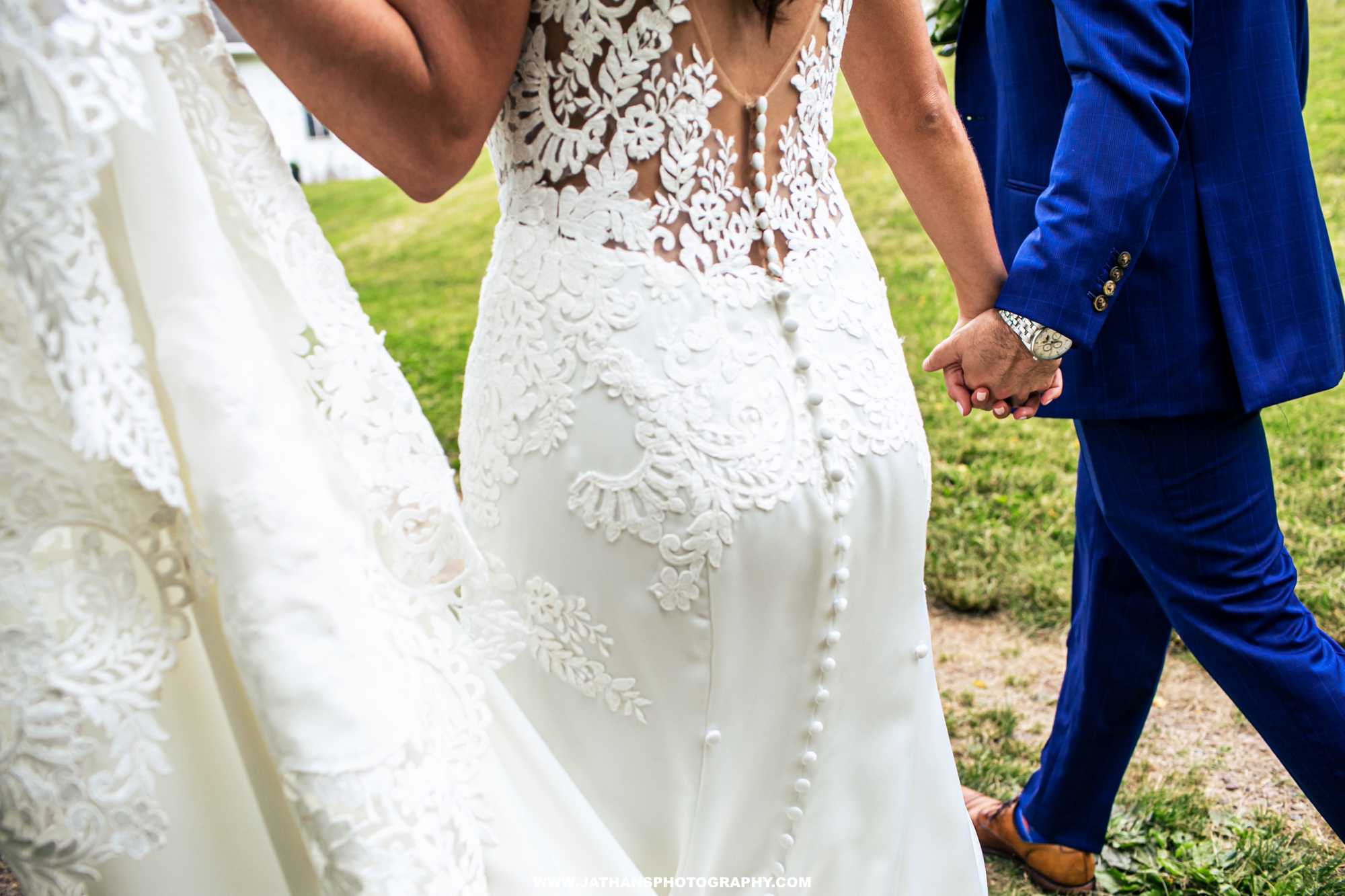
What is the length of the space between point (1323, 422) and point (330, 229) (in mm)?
11367

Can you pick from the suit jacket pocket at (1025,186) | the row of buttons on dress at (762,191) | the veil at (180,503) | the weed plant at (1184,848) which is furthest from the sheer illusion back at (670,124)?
the weed plant at (1184,848)

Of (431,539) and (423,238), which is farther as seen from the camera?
(423,238)

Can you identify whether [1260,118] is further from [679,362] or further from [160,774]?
[160,774]

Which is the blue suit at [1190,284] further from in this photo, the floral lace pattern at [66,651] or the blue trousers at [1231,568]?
the floral lace pattern at [66,651]

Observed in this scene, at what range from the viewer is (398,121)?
1038mm

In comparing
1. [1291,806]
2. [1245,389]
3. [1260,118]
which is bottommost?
[1291,806]

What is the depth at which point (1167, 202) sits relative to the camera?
177cm

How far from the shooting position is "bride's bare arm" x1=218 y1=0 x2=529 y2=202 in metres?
0.98

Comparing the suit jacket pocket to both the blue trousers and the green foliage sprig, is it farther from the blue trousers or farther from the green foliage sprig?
the green foliage sprig

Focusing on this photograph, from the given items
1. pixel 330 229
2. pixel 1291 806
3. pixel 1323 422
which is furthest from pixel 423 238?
pixel 1291 806

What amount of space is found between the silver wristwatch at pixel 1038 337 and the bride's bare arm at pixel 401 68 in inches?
37.5

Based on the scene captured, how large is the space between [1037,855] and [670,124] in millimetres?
1974

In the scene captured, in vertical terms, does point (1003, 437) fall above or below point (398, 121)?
below

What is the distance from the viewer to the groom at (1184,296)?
5.28ft
